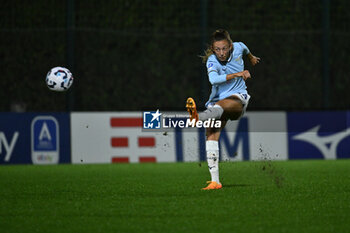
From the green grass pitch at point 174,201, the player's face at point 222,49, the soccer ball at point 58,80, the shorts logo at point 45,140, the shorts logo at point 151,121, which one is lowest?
the green grass pitch at point 174,201

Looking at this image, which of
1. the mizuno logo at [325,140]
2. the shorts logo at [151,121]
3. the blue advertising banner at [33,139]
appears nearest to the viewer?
the shorts logo at [151,121]

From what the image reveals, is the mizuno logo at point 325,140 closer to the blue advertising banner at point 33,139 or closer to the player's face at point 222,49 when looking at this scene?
the blue advertising banner at point 33,139

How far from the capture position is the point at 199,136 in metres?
14.8

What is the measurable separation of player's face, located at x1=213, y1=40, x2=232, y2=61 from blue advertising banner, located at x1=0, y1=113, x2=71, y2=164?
6.31 m

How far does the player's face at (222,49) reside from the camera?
8.80 m

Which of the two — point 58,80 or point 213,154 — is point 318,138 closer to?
point 58,80

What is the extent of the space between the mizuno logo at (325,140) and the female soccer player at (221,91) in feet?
21.0

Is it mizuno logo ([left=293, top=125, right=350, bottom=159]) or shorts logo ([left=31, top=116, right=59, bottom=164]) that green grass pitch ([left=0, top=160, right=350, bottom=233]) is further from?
mizuno logo ([left=293, top=125, right=350, bottom=159])

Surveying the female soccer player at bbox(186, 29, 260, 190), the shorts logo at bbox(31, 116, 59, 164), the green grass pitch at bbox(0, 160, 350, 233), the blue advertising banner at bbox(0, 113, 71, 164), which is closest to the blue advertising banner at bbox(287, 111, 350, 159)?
the green grass pitch at bbox(0, 160, 350, 233)

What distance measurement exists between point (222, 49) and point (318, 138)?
6.86m

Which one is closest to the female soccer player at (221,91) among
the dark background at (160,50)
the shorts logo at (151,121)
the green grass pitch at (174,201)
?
the green grass pitch at (174,201)

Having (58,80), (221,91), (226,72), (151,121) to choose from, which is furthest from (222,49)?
(151,121)

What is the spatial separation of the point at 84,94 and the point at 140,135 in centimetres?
262

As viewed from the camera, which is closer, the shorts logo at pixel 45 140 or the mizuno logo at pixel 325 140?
the shorts logo at pixel 45 140
